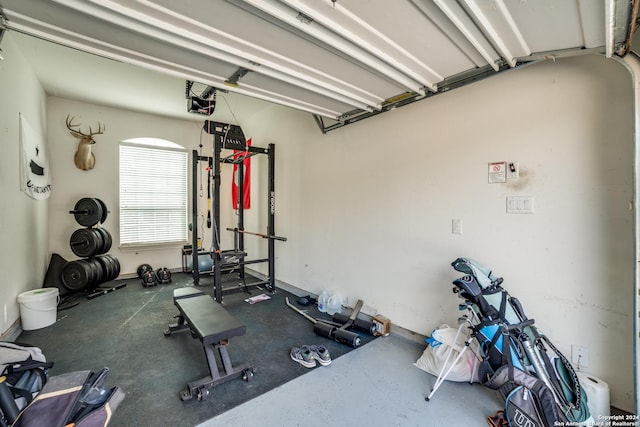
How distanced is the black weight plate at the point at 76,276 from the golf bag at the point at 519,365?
496 centimetres

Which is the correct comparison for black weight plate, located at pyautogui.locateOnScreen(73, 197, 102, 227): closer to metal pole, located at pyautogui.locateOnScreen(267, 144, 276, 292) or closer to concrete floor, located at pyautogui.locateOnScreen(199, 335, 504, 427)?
metal pole, located at pyautogui.locateOnScreen(267, 144, 276, 292)

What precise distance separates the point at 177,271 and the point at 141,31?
17.6ft

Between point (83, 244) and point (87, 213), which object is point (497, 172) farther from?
point (87, 213)

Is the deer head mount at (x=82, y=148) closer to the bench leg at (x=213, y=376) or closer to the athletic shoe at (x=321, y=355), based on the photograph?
the bench leg at (x=213, y=376)

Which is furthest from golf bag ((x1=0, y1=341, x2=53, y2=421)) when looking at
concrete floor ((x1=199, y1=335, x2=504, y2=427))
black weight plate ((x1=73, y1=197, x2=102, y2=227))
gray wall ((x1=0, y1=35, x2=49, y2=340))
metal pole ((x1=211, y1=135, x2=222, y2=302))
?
black weight plate ((x1=73, y1=197, x2=102, y2=227))

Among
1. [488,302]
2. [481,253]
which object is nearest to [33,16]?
[488,302]

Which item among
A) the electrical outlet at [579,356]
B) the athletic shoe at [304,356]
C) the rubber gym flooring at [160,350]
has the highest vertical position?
the electrical outlet at [579,356]

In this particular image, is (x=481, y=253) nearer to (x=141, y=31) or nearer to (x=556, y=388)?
(x=556, y=388)

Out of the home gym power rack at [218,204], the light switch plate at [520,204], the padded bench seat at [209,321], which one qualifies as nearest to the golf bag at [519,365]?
the light switch plate at [520,204]

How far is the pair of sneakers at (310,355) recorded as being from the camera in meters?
2.34

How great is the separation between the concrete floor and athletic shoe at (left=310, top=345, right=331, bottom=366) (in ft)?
0.17

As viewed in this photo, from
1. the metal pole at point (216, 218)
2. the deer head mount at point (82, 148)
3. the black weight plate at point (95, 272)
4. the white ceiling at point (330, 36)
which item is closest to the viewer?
the white ceiling at point (330, 36)

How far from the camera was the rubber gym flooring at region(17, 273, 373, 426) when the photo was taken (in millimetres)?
1880

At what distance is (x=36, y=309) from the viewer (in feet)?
9.84
